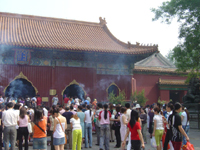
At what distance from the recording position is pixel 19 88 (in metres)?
18.4

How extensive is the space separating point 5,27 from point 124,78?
908 cm

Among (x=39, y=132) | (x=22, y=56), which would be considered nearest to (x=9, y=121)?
(x=39, y=132)

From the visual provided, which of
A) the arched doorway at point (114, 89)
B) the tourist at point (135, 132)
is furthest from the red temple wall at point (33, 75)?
the tourist at point (135, 132)

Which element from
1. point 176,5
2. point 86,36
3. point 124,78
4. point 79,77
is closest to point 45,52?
point 79,77

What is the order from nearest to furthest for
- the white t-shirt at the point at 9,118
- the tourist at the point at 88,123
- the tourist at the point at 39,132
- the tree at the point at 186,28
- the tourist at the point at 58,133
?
the tourist at the point at 39,132 < the tourist at the point at 58,133 < the white t-shirt at the point at 9,118 < the tourist at the point at 88,123 < the tree at the point at 186,28

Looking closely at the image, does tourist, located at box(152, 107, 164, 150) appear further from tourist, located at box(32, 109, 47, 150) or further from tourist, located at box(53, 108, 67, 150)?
tourist, located at box(32, 109, 47, 150)

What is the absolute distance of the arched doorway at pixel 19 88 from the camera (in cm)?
1697

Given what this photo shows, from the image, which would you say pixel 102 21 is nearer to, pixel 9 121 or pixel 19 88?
pixel 19 88

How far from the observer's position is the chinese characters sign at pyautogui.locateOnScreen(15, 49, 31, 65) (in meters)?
15.8

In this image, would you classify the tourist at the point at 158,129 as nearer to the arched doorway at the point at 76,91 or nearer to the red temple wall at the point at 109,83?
the arched doorway at the point at 76,91

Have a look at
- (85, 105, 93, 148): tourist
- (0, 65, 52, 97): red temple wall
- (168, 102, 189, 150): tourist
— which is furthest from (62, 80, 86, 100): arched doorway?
(168, 102, 189, 150): tourist

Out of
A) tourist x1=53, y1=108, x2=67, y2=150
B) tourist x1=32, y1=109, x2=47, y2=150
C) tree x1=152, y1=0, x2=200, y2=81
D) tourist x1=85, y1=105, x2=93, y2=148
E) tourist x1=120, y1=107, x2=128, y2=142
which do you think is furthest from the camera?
tree x1=152, y1=0, x2=200, y2=81

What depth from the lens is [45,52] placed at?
53.7 feet

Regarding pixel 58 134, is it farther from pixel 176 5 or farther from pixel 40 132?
pixel 176 5
